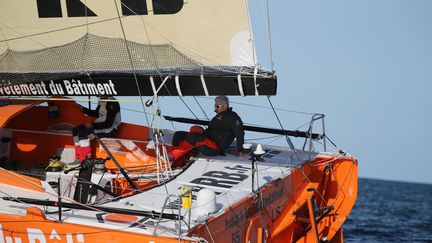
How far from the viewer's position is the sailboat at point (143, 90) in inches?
333

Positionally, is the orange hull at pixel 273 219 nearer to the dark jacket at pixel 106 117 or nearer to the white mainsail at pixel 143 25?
the white mainsail at pixel 143 25

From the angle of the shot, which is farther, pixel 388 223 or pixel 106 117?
pixel 388 223

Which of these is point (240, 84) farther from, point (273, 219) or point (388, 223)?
point (388, 223)

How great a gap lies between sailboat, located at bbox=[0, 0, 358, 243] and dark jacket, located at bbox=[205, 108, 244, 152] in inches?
7.3

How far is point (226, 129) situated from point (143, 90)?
52.5 inches

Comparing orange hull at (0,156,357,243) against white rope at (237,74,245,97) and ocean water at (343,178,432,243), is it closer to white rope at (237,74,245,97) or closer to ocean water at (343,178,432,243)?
white rope at (237,74,245,97)

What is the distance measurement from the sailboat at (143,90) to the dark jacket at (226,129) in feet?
0.60

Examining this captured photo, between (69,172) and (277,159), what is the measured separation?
2.43 m

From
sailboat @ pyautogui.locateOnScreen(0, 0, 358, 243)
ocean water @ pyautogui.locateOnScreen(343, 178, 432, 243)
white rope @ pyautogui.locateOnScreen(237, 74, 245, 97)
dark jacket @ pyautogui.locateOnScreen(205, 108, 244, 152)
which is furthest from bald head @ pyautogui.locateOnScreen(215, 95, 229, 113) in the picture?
ocean water @ pyautogui.locateOnScreen(343, 178, 432, 243)

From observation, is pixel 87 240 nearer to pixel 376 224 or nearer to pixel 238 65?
pixel 238 65

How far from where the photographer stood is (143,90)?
9062 mm

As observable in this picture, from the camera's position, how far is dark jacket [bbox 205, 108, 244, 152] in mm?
9969

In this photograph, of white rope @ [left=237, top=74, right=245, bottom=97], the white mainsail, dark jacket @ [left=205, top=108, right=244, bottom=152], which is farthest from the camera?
dark jacket @ [left=205, top=108, right=244, bottom=152]

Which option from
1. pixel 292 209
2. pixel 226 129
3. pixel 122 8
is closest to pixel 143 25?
pixel 122 8
